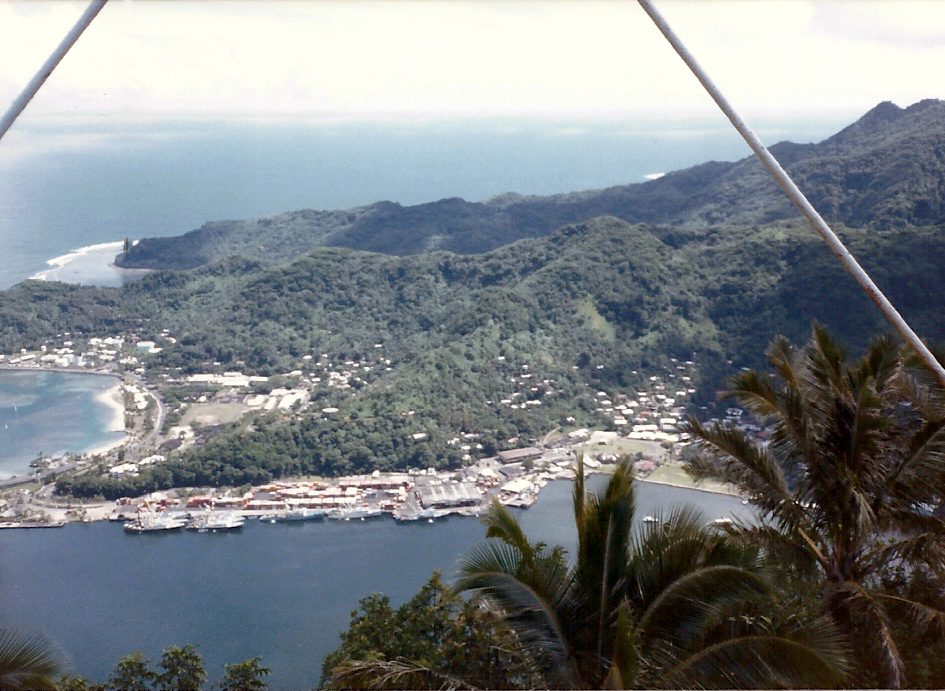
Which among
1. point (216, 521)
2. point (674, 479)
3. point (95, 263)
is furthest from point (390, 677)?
point (95, 263)

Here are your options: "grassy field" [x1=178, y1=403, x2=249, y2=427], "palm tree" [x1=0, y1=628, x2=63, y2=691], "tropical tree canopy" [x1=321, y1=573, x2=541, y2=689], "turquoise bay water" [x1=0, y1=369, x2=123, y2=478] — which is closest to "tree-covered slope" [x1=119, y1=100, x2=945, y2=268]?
"turquoise bay water" [x1=0, y1=369, x2=123, y2=478]

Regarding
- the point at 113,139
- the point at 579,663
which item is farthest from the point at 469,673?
the point at 113,139

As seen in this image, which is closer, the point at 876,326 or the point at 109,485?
the point at 109,485

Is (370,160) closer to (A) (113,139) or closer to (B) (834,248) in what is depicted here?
(A) (113,139)

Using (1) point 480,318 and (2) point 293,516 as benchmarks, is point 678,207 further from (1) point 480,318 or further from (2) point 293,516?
(2) point 293,516

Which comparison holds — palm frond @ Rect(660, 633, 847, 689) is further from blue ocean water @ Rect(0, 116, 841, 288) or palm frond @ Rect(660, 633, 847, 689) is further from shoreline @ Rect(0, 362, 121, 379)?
shoreline @ Rect(0, 362, 121, 379)
